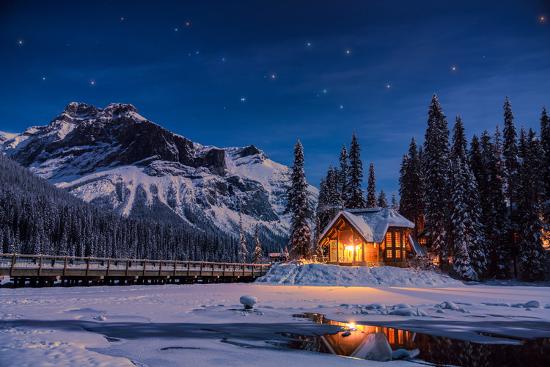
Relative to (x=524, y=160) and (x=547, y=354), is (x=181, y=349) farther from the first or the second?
(x=524, y=160)

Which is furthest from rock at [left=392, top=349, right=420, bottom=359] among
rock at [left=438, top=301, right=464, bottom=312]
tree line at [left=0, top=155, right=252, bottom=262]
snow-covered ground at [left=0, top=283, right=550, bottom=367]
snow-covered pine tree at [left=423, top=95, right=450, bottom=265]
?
tree line at [left=0, top=155, right=252, bottom=262]

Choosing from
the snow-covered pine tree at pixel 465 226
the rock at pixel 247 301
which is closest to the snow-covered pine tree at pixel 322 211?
the snow-covered pine tree at pixel 465 226

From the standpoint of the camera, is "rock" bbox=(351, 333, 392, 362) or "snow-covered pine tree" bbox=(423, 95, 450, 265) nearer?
"rock" bbox=(351, 333, 392, 362)

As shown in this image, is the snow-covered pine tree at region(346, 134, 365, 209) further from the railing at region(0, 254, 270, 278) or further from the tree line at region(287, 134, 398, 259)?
the railing at region(0, 254, 270, 278)

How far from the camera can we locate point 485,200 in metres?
54.6

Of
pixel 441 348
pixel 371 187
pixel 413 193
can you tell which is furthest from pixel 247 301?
pixel 371 187

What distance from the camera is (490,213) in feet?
176

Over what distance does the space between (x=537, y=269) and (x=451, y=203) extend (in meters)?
11.2

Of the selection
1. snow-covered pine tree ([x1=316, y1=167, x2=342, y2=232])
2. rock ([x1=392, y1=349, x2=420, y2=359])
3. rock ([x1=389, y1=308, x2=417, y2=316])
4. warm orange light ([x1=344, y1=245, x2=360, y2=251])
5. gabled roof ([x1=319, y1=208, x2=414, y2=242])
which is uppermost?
snow-covered pine tree ([x1=316, y1=167, x2=342, y2=232])

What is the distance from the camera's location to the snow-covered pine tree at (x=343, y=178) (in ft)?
209

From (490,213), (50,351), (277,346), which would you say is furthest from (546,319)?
(490,213)

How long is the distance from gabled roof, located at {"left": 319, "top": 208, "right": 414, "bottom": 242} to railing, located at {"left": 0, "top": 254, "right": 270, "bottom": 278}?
35.5 feet

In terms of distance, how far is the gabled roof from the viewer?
46716 mm

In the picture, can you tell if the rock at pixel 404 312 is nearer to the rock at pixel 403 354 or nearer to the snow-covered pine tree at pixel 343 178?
the rock at pixel 403 354
